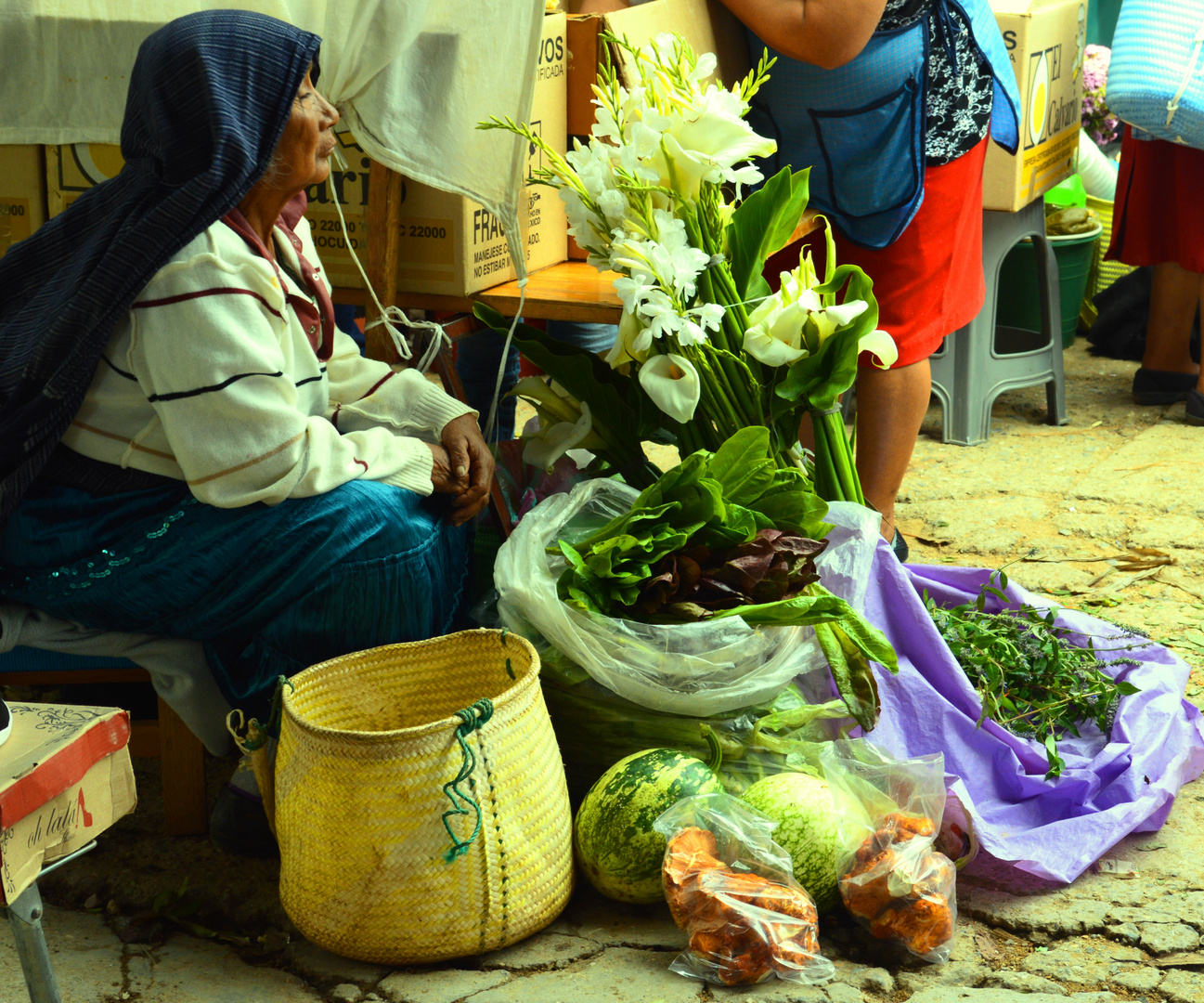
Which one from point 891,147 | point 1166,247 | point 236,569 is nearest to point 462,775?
point 236,569

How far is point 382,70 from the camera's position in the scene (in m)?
2.02

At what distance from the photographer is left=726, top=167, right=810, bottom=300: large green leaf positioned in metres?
2.03

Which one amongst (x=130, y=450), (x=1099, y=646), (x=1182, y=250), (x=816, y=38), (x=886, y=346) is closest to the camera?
(x=130, y=450)

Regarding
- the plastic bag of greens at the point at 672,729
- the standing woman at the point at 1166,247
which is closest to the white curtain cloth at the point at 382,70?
the plastic bag of greens at the point at 672,729

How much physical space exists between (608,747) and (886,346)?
0.81m

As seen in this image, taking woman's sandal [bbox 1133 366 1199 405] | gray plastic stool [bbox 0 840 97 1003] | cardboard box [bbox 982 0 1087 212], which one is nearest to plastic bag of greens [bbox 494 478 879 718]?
gray plastic stool [bbox 0 840 97 1003]

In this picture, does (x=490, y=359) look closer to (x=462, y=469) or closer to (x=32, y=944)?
(x=462, y=469)

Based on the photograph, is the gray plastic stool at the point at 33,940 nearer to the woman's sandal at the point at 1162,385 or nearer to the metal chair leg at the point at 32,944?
the metal chair leg at the point at 32,944

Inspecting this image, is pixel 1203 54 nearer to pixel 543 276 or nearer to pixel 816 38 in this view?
pixel 816 38

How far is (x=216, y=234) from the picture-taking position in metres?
1.71

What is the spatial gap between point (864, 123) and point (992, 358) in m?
1.85

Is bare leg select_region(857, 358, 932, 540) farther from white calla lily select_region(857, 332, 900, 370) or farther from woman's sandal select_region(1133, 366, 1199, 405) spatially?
woman's sandal select_region(1133, 366, 1199, 405)

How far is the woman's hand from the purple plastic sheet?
70 cm

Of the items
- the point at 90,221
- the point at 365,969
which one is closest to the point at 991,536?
the point at 365,969
